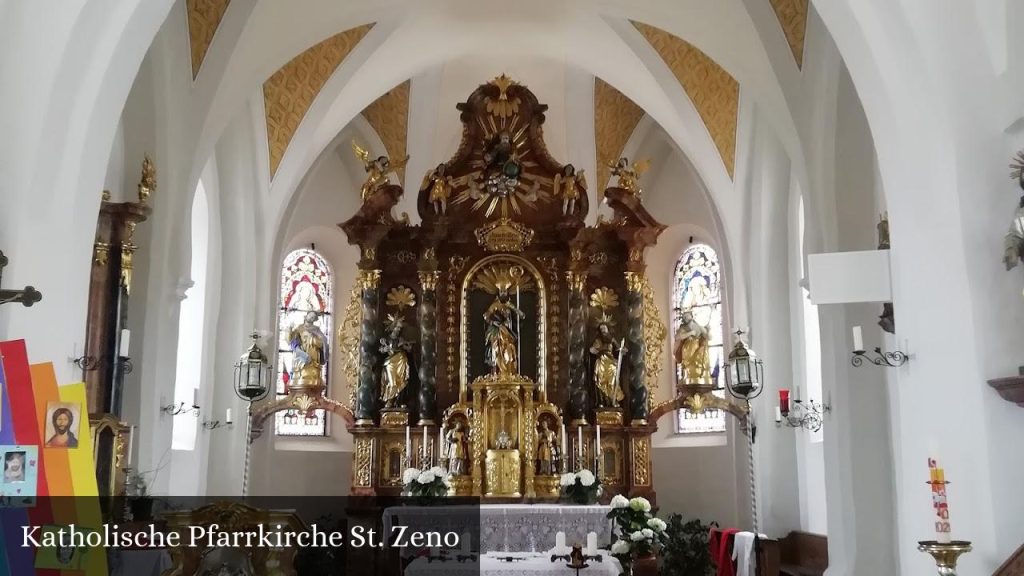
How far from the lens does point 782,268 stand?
1302cm

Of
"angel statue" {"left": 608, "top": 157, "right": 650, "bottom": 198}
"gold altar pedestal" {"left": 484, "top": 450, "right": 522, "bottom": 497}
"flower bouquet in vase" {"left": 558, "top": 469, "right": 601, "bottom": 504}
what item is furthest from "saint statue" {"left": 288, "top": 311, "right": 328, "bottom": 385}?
"angel statue" {"left": 608, "top": 157, "right": 650, "bottom": 198}

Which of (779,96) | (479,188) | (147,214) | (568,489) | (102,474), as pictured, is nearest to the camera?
(102,474)

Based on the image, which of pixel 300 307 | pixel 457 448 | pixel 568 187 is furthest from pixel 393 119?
pixel 457 448

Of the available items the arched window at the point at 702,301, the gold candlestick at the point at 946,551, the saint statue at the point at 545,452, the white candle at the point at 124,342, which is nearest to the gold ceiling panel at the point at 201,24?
the white candle at the point at 124,342

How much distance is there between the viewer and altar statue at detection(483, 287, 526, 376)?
12.9m

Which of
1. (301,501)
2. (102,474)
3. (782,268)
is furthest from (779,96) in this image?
(301,501)

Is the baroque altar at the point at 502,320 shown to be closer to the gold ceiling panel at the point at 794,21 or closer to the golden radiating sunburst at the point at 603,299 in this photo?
the golden radiating sunburst at the point at 603,299

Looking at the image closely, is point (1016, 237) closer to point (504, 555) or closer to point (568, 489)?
point (504, 555)

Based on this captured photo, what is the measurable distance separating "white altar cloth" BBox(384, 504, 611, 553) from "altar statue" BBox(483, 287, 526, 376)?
2304 millimetres

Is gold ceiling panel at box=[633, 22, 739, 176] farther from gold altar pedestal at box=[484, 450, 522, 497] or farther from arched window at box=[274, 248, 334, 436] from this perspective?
arched window at box=[274, 248, 334, 436]

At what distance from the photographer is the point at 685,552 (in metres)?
13.0

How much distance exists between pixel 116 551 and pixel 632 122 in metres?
10.6

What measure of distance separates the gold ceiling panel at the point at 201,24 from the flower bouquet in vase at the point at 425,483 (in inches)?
190

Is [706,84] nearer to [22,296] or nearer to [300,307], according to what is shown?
[300,307]
